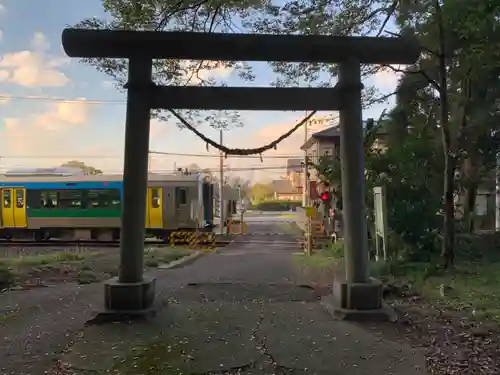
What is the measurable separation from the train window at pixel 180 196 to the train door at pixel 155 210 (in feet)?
2.39

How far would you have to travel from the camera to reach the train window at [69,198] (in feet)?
80.4

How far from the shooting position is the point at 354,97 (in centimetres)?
699

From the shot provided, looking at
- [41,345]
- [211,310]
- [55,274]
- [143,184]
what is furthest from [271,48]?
[55,274]

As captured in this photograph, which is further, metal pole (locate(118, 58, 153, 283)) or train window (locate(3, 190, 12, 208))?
train window (locate(3, 190, 12, 208))

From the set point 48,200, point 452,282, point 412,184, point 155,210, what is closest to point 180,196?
point 155,210

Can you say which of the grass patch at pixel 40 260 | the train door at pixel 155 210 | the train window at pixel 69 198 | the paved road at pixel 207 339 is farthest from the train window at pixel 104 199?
the paved road at pixel 207 339

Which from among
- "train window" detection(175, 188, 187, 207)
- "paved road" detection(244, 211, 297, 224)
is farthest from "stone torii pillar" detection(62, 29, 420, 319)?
"paved road" detection(244, 211, 297, 224)

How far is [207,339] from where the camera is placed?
561 cm

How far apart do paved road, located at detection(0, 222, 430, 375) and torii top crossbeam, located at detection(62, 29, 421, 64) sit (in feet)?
10.8

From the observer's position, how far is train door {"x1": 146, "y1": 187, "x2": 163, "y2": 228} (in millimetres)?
24609

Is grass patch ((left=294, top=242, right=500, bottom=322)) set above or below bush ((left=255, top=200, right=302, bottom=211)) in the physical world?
below

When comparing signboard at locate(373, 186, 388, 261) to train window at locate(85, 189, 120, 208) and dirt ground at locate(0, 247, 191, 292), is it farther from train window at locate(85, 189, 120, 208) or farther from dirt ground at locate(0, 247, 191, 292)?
train window at locate(85, 189, 120, 208)

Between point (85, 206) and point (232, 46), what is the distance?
63.2 feet

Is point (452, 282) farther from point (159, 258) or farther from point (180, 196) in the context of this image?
point (180, 196)
